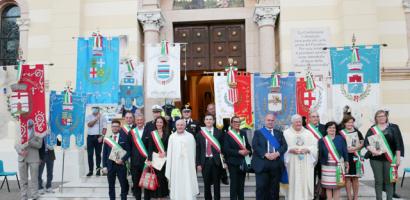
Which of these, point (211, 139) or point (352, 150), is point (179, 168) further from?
point (352, 150)

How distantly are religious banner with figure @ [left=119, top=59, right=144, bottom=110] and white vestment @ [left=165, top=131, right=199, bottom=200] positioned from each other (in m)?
4.05

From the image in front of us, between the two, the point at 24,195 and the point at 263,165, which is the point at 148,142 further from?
the point at 24,195

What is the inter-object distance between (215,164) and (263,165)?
1.05m

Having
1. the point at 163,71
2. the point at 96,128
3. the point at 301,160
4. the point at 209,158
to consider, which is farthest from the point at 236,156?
the point at 96,128

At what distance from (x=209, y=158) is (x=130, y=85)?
4479mm

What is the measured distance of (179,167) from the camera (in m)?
7.94

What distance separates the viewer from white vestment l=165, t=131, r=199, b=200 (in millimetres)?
7914

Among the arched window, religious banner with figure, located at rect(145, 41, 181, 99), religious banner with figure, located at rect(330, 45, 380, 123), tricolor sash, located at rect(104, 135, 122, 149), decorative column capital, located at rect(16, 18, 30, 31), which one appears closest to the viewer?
tricolor sash, located at rect(104, 135, 122, 149)

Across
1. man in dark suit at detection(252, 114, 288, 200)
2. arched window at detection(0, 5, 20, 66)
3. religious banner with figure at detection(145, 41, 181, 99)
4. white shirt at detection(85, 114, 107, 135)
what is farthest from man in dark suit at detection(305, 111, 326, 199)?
arched window at detection(0, 5, 20, 66)

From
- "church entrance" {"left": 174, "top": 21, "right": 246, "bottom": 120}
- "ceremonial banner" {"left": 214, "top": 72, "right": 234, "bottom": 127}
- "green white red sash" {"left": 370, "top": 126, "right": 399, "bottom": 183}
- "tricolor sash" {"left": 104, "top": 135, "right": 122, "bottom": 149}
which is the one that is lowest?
"green white red sash" {"left": 370, "top": 126, "right": 399, "bottom": 183}

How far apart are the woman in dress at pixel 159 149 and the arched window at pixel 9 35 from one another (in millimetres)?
9304

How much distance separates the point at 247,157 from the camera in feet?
26.8

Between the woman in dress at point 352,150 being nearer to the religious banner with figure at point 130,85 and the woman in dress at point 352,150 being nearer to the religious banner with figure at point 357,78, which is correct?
the religious banner with figure at point 357,78

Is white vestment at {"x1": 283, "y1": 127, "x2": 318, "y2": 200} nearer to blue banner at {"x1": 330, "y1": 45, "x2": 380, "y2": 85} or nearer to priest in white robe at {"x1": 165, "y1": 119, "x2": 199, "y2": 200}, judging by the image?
priest in white robe at {"x1": 165, "y1": 119, "x2": 199, "y2": 200}
